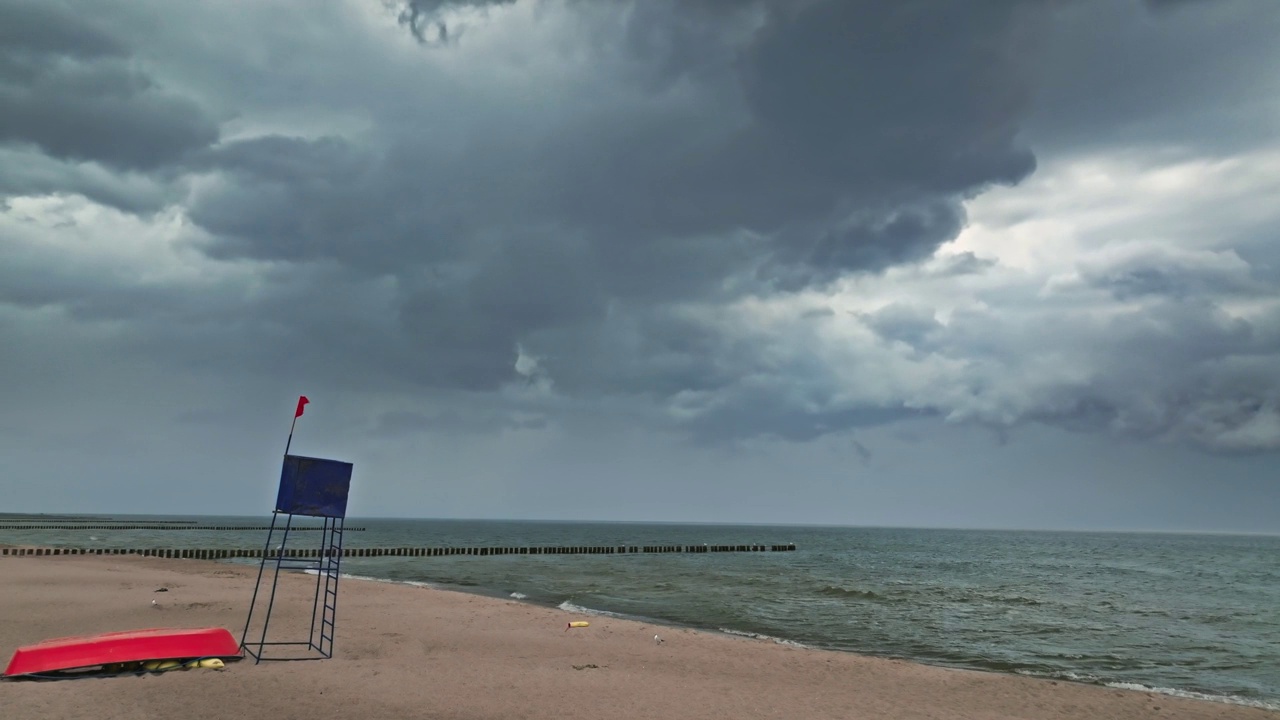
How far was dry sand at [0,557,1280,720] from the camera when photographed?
11.5m

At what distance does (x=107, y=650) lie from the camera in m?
12.7

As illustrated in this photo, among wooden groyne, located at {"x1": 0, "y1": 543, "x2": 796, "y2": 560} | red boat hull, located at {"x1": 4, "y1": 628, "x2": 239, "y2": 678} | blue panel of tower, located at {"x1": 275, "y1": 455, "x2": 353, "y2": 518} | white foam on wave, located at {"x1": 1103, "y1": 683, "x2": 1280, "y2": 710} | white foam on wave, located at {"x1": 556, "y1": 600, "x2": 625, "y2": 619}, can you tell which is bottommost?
white foam on wave, located at {"x1": 1103, "y1": 683, "x2": 1280, "y2": 710}

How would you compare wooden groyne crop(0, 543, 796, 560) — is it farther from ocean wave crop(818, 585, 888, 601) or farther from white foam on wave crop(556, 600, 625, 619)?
ocean wave crop(818, 585, 888, 601)

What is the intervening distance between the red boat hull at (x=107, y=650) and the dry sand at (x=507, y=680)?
59 cm

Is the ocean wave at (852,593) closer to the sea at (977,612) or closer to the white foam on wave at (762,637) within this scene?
the sea at (977,612)

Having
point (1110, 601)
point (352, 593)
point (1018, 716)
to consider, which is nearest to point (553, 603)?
point (352, 593)

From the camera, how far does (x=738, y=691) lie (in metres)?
14.1

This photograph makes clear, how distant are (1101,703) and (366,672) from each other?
1433cm

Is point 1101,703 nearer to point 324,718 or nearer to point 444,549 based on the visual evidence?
point 324,718

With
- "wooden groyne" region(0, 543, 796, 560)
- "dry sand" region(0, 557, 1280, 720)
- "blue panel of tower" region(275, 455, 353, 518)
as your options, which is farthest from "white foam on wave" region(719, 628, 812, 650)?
"wooden groyne" region(0, 543, 796, 560)

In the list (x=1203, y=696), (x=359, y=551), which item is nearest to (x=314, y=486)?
(x=1203, y=696)

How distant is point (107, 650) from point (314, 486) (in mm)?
4081

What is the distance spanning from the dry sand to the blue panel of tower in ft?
9.45

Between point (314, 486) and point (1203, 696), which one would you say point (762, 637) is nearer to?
point (1203, 696)
